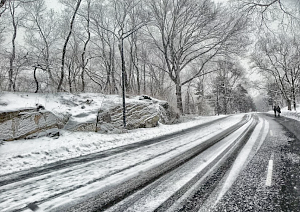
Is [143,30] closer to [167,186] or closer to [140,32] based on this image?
[140,32]

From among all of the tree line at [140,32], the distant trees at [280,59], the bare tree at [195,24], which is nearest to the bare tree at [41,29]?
the tree line at [140,32]

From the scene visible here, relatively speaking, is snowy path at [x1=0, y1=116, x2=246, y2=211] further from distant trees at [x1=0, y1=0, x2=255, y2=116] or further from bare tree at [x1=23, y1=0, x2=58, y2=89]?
bare tree at [x1=23, y1=0, x2=58, y2=89]

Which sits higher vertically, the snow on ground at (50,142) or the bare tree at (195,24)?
the bare tree at (195,24)

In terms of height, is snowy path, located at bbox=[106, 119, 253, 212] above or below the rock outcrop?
below

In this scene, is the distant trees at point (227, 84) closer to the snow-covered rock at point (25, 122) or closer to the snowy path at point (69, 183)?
the snow-covered rock at point (25, 122)

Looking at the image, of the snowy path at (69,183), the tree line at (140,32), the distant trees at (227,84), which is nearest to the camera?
the snowy path at (69,183)

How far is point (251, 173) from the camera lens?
12.1 ft

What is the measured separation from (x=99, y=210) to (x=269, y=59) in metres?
35.0

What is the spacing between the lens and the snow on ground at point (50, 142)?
5.59m

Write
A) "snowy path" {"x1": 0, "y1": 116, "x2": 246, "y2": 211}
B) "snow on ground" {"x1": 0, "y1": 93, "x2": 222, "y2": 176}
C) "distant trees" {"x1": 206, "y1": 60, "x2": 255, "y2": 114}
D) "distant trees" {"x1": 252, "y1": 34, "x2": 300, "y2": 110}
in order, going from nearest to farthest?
"snowy path" {"x1": 0, "y1": 116, "x2": 246, "y2": 211} < "snow on ground" {"x1": 0, "y1": 93, "x2": 222, "y2": 176} < "distant trees" {"x1": 252, "y1": 34, "x2": 300, "y2": 110} < "distant trees" {"x1": 206, "y1": 60, "x2": 255, "y2": 114}

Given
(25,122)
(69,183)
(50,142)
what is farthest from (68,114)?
(69,183)

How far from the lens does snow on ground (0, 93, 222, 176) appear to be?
5.59 m

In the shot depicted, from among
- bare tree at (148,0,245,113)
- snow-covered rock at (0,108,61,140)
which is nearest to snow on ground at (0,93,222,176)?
snow-covered rock at (0,108,61,140)

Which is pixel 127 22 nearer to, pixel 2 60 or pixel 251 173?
pixel 2 60
